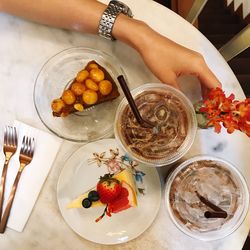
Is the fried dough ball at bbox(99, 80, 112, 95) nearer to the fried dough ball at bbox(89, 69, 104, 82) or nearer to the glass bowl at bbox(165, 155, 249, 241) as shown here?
the fried dough ball at bbox(89, 69, 104, 82)

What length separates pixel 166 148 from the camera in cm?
105

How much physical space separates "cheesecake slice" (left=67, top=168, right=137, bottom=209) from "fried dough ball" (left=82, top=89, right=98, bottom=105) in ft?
0.64

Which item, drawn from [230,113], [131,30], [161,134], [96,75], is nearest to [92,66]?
[96,75]

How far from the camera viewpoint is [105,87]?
1.14 meters

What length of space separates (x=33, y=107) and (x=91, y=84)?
0.55 ft

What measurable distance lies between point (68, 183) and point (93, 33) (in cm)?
39

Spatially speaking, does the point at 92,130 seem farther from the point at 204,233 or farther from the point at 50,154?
the point at 204,233

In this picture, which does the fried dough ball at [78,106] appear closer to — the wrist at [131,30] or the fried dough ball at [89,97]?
the fried dough ball at [89,97]

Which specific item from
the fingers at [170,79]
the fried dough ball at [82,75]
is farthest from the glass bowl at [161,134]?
the fried dough ball at [82,75]

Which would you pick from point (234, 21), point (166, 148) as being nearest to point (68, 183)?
point (166, 148)

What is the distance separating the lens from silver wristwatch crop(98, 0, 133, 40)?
1152 mm

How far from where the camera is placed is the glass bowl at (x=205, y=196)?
1.06 meters

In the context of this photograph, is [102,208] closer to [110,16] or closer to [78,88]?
[78,88]

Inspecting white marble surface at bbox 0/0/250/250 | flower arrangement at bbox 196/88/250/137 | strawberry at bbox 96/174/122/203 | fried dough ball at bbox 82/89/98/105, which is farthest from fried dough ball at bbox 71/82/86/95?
flower arrangement at bbox 196/88/250/137
